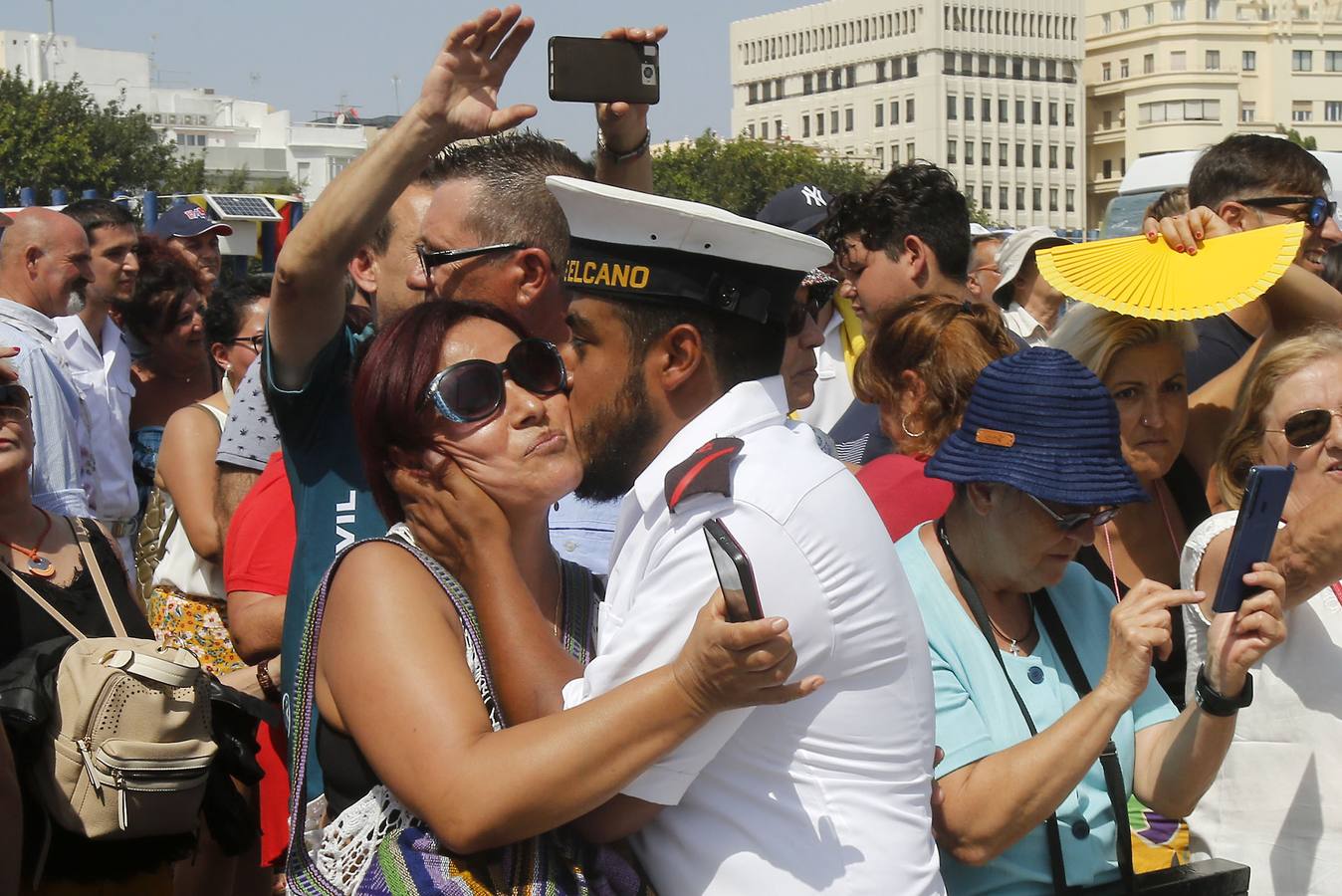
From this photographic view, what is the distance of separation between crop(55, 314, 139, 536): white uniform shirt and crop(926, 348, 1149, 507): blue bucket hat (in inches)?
179

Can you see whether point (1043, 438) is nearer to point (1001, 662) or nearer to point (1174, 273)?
point (1001, 662)

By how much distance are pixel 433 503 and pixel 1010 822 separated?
109 centimetres

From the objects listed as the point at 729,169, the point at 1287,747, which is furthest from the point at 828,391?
the point at 729,169

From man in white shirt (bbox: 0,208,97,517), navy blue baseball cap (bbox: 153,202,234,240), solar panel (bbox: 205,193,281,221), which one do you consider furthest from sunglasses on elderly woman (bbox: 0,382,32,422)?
solar panel (bbox: 205,193,281,221)

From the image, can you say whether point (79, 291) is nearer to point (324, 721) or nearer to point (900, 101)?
point (324, 721)

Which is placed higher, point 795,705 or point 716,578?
point 716,578

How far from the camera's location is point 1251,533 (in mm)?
2812

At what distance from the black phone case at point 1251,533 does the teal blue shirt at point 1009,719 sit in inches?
13.0

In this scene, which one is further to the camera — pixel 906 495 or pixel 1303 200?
pixel 1303 200

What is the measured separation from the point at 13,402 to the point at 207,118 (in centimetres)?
17831

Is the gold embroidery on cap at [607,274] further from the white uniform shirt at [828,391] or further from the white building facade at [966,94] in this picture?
the white building facade at [966,94]

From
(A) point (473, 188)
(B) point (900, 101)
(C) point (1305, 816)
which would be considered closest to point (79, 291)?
(A) point (473, 188)

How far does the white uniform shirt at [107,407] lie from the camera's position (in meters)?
6.62

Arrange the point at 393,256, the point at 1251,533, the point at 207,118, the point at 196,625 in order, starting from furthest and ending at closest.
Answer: the point at 207,118
the point at 196,625
the point at 393,256
the point at 1251,533
